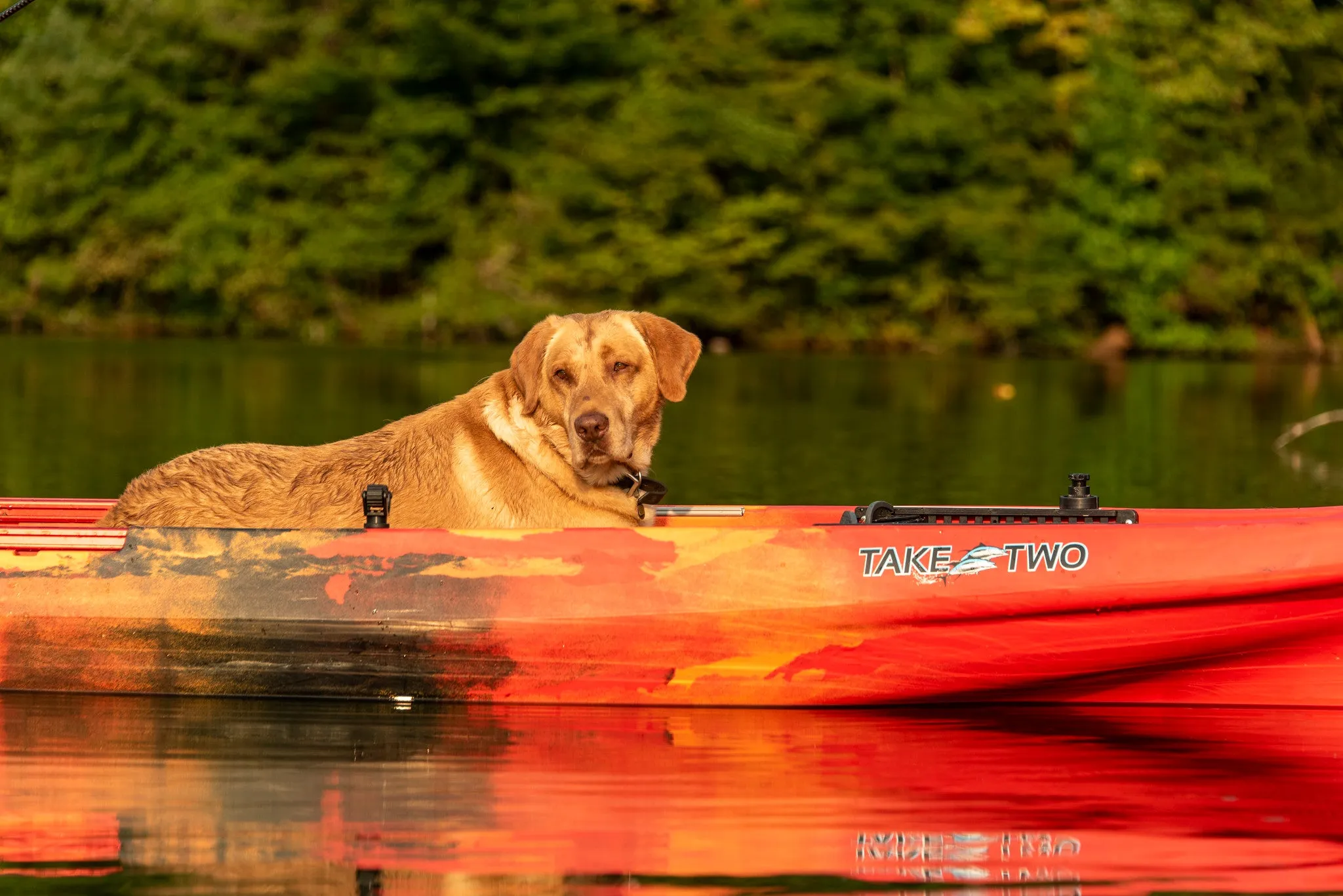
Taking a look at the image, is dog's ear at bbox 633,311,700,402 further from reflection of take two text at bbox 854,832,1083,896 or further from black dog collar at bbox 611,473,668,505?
reflection of take two text at bbox 854,832,1083,896

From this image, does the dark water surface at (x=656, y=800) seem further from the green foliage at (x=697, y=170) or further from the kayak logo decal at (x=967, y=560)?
the green foliage at (x=697, y=170)

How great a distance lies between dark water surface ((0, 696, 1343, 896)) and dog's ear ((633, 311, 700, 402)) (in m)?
1.36

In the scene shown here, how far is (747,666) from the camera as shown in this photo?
882 cm

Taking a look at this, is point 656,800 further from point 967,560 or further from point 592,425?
point 967,560

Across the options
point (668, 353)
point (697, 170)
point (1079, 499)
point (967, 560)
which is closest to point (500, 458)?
point (668, 353)

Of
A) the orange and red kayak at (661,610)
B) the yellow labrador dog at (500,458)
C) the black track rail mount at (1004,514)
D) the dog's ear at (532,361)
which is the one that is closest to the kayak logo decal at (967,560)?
the orange and red kayak at (661,610)

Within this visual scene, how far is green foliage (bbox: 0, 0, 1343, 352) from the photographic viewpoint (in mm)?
52625

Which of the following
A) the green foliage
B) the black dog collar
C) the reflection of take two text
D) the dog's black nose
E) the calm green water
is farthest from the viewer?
the green foliage

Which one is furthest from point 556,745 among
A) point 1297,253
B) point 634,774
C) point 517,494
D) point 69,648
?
point 1297,253

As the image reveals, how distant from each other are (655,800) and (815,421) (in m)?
20.3

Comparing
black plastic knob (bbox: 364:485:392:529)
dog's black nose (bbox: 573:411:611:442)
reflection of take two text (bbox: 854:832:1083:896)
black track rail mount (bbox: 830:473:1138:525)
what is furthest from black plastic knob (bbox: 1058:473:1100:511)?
black plastic knob (bbox: 364:485:392:529)

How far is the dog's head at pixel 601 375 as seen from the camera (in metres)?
8.46

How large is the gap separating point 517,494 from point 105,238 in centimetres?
4975

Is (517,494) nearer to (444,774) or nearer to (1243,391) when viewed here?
(444,774)
